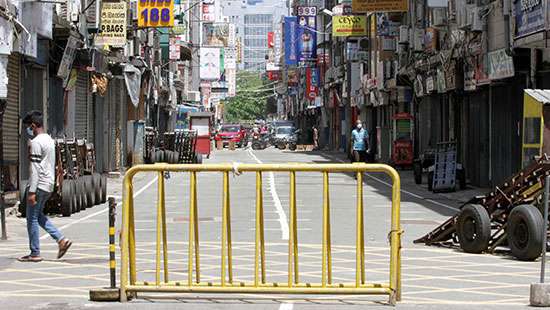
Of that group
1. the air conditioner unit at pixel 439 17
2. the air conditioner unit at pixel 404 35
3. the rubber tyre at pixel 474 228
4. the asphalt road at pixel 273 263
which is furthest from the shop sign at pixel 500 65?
the air conditioner unit at pixel 404 35

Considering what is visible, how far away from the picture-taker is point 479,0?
36.4m

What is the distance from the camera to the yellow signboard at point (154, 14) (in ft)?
150

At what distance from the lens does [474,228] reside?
18.0 meters

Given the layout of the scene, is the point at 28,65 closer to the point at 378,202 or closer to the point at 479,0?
the point at 378,202

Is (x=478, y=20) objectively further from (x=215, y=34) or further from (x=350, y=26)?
(x=215, y=34)

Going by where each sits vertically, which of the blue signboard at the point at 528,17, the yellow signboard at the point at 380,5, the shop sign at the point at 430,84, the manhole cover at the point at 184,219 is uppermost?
the yellow signboard at the point at 380,5

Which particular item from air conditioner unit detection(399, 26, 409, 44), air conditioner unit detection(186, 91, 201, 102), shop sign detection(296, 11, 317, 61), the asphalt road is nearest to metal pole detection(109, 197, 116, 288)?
the asphalt road

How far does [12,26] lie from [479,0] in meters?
16.0

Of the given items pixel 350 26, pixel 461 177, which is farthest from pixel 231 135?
pixel 461 177

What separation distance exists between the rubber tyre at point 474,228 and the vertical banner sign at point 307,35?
87.0 meters

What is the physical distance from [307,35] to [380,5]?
6072 cm

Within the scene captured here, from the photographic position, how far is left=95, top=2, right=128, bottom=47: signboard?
39.4 meters

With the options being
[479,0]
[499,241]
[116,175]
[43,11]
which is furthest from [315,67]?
[499,241]

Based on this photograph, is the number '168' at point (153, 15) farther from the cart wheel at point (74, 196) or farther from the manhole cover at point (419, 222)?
the manhole cover at point (419, 222)
